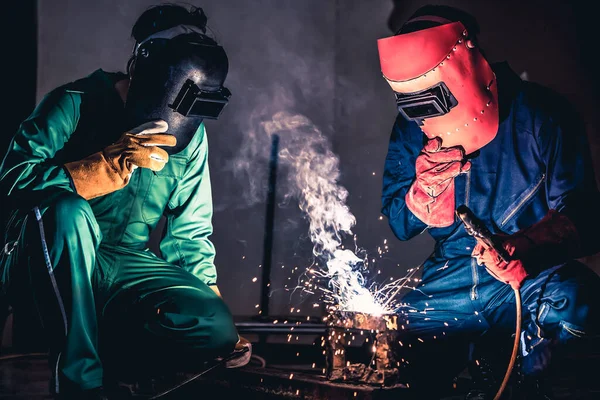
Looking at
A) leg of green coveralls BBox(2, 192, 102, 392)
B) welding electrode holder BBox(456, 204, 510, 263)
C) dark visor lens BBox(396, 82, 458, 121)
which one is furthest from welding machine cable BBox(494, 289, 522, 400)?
leg of green coveralls BBox(2, 192, 102, 392)

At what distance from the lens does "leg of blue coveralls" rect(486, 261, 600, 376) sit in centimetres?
209

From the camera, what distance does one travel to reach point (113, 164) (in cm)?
230

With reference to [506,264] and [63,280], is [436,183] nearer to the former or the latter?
[506,264]

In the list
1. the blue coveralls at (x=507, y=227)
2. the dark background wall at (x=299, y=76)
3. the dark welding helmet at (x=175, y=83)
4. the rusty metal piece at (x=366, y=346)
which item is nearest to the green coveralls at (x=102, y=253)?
the dark welding helmet at (x=175, y=83)

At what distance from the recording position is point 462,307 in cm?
250

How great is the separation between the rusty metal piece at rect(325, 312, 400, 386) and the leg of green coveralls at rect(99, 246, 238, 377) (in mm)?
441

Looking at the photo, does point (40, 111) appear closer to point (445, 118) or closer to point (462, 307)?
point (445, 118)

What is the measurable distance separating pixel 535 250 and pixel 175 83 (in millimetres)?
1504

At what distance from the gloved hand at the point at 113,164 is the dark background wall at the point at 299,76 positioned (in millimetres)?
1265

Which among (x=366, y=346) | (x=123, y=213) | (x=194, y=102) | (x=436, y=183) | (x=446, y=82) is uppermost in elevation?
(x=446, y=82)

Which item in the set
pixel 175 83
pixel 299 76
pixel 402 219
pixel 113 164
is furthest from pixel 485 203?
pixel 299 76

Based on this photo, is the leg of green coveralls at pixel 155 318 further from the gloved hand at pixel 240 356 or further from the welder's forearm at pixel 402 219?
the welder's forearm at pixel 402 219

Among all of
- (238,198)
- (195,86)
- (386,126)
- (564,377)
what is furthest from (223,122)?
(564,377)

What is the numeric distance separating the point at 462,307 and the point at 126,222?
1.41 meters
